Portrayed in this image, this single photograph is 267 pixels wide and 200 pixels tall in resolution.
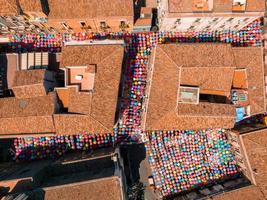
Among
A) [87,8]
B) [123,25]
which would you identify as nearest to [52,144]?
[87,8]

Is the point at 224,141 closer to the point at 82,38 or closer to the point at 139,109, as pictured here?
the point at 139,109

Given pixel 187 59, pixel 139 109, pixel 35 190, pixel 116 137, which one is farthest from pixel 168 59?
pixel 35 190

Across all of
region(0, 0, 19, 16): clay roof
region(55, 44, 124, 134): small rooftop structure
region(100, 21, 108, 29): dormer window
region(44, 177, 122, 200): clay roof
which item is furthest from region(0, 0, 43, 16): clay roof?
region(44, 177, 122, 200): clay roof

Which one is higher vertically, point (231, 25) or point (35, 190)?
point (231, 25)

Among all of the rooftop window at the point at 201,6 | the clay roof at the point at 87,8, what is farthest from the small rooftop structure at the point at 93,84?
the rooftop window at the point at 201,6

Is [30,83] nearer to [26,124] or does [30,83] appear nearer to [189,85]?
[26,124]

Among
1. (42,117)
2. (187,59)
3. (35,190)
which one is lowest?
(35,190)
